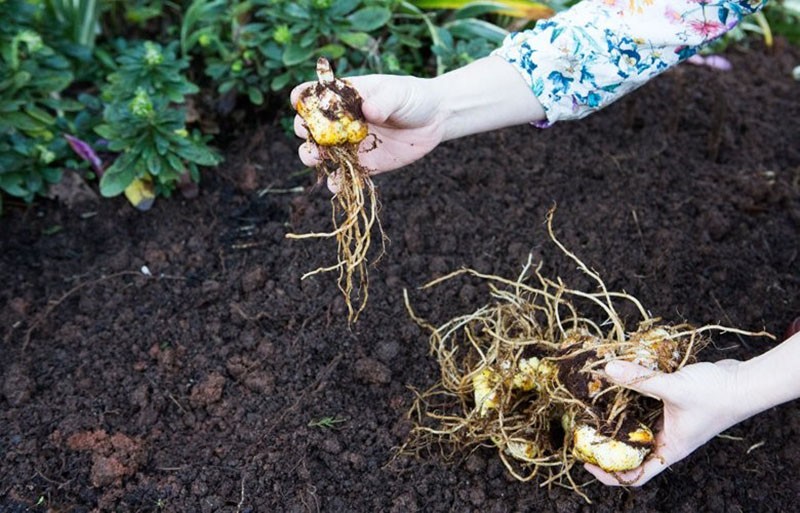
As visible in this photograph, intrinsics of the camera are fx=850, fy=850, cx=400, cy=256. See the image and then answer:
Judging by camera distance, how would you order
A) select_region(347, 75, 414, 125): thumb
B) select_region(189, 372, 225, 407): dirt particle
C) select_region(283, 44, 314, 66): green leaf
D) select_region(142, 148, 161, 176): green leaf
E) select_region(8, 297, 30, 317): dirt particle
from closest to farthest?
select_region(347, 75, 414, 125): thumb, select_region(189, 372, 225, 407): dirt particle, select_region(8, 297, 30, 317): dirt particle, select_region(142, 148, 161, 176): green leaf, select_region(283, 44, 314, 66): green leaf

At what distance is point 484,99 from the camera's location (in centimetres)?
177

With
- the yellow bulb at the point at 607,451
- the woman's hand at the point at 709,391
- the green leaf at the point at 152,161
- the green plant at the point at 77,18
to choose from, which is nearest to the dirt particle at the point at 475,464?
the yellow bulb at the point at 607,451

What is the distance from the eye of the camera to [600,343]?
170cm

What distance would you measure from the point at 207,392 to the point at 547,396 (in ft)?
2.46

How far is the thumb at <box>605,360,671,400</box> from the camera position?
57.9 inches

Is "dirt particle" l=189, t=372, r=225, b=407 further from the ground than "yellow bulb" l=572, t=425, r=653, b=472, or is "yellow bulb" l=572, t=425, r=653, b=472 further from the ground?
"yellow bulb" l=572, t=425, r=653, b=472

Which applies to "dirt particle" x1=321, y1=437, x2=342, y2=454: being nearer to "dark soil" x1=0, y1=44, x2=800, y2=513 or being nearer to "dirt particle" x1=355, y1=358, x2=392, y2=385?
"dark soil" x1=0, y1=44, x2=800, y2=513

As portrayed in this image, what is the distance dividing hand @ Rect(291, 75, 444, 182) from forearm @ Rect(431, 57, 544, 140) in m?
0.04

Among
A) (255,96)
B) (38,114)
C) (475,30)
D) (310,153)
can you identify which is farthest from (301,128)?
(475,30)

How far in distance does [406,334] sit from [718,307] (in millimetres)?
782

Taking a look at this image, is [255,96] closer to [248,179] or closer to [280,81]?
[280,81]

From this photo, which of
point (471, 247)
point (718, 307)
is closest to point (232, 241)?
point (471, 247)

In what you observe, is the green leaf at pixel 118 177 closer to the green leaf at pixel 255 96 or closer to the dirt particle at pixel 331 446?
the green leaf at pixel 255 96

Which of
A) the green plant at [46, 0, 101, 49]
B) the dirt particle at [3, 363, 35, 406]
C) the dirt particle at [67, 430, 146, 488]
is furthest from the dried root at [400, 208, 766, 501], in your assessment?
the green plant at [46, 0, 101, 49]
